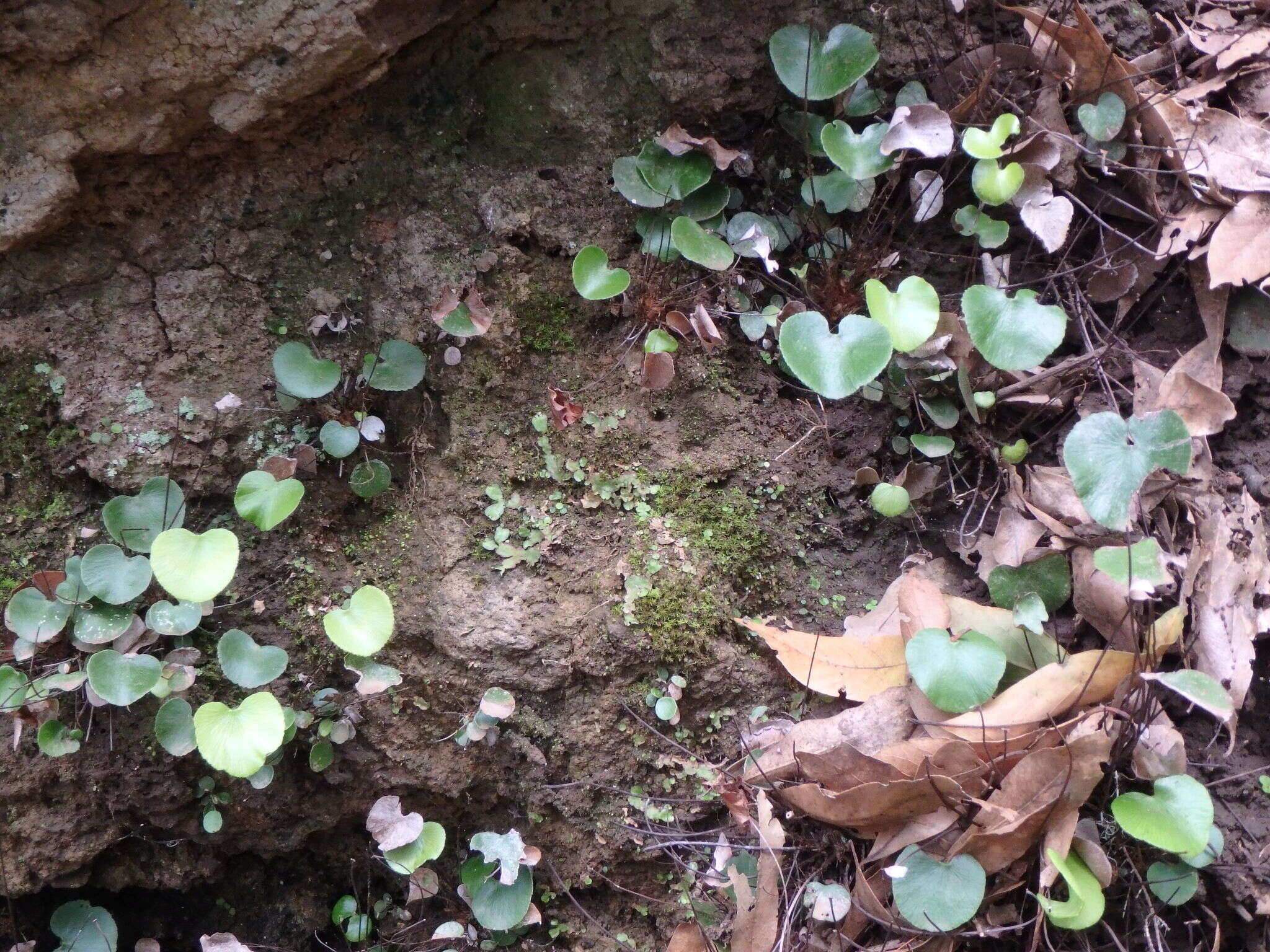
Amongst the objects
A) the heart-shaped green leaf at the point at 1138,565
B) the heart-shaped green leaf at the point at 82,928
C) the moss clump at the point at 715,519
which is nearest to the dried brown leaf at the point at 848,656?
the moss clump at the point at 715,519

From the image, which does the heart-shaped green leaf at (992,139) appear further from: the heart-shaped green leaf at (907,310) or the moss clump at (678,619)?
the moss clump at (678,619)

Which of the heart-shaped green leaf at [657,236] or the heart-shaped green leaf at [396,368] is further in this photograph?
the heart-shaped green leaf at [657,236]

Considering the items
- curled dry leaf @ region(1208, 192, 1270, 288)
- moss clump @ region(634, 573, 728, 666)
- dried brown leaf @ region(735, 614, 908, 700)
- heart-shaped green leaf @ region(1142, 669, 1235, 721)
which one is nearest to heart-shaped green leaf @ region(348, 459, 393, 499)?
moss clump @ region(634, 573, 728, 666)

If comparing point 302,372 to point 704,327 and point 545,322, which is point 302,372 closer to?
point 545,322

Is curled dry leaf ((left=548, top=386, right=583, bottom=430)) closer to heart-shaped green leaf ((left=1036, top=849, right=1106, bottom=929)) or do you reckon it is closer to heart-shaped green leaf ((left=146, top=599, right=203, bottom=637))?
heart-shaped green leaf ((left=146, top=599, right=203, bottom=637))

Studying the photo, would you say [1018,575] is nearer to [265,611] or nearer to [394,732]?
[394,732]

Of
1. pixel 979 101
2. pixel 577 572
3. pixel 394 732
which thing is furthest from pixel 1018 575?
pixel 394 732
